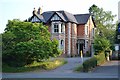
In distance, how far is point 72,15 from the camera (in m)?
58.1

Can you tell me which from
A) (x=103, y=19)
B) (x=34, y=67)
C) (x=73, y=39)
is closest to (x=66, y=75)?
(x=34, y=67)

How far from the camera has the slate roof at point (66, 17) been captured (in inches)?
2071

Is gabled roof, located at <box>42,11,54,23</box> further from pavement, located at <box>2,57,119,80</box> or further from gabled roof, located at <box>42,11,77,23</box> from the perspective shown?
pavement, located at <box>2,57,119,80</box>

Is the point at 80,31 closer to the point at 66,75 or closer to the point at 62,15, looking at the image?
the point at 62,15

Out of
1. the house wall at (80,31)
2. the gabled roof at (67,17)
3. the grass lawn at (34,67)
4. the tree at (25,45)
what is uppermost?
the gabled roof at (67,17)

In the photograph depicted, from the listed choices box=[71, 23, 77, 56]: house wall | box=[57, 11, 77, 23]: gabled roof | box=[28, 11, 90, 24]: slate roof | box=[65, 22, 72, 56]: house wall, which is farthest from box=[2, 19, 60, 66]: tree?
box=[71, 23, 77, 56]: house wall

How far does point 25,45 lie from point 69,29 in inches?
802

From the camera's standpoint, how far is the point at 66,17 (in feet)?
174

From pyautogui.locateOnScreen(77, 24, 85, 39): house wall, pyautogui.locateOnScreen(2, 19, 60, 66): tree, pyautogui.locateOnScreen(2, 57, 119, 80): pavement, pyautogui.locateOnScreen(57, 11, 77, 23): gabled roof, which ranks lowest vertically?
pyautogui.locateOnScreen(2, 57, 119, 80): pavement

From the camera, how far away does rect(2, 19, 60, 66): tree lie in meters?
33.2

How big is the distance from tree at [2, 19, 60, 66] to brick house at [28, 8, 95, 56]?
1611 centimetres

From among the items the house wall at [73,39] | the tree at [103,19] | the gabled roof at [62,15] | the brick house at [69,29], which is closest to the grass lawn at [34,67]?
the brick house at [69,29]

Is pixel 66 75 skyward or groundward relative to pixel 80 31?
groundward

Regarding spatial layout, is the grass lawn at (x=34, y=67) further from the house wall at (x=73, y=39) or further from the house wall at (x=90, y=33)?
the house wall at (x=90, y=33)
